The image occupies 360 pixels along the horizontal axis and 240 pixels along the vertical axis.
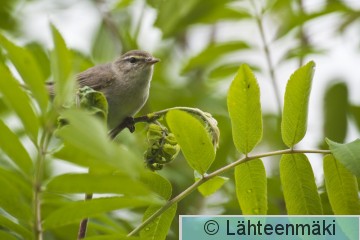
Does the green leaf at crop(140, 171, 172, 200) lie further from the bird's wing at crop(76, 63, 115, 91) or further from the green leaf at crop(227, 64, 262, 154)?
the bird's wing at crop(76, 63, 115, 91)

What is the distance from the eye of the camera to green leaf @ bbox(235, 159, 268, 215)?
2.39m

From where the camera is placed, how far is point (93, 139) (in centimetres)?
147

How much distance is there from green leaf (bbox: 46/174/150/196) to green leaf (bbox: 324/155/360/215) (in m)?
0.81

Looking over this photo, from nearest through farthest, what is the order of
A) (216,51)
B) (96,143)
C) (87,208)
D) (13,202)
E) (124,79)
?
1. (96,143)
2. (87,208)
3. (13,202)
4. (124,79)
5. (216,51)

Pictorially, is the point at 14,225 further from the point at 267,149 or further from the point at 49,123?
the point at 267,149

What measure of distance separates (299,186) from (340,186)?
134mm

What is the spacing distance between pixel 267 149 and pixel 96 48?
1.28 meters

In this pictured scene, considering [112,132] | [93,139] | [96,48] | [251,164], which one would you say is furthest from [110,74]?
[93,139]

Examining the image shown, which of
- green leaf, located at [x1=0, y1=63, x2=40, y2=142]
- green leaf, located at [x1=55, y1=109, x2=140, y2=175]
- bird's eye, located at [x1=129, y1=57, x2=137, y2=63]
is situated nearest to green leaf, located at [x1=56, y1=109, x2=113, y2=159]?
green leaf, located at [x1=55, y1=109, x2=140, y2=175]

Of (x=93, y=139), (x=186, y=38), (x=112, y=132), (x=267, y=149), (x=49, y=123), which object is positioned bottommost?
(x=93, y=139)

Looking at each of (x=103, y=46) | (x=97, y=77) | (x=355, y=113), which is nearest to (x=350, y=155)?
(x=97, y=77)

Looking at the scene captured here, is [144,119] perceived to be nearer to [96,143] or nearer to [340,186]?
[340,186]

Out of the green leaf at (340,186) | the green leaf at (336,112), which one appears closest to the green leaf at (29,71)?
the green leaf at (340,186)

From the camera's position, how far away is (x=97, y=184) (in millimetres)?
1729
